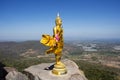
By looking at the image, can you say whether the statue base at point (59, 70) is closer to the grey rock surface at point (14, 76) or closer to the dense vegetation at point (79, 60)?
the grey rock surface at point (14, 76)

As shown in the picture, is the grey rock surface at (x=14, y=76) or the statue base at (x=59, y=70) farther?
the grey rock surface at (x=14, y=76)

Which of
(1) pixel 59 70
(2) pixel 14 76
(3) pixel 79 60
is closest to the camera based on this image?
(1) pixel 59 70

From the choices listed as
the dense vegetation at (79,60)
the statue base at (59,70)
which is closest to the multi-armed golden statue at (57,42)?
the statue base at (59,70)

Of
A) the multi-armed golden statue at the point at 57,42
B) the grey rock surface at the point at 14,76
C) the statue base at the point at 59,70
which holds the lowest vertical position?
the grey rock surface at the point at 14,76

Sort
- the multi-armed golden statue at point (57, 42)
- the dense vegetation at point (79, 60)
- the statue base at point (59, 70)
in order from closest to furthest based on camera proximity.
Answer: the multi-armed golden statue at point (57, 42) < the statue base at point (59, 70) < the dense vegetation at point (79, 60)

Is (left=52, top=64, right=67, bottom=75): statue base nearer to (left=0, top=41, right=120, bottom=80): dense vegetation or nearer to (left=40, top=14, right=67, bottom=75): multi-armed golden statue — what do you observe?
(left=40, top=14, right=67, bottom=75): multi-armed golden statue

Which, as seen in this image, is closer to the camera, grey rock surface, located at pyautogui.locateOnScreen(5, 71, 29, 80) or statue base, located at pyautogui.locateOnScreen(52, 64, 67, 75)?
statue base, located at pyautogui.locateOnScreen(52, 64, 67, 75)

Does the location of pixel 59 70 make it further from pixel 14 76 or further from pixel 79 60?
pixel 79 60

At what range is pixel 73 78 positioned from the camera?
12.6 m

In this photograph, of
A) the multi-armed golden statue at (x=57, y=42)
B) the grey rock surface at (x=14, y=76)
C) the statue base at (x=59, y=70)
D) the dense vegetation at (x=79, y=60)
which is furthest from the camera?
the dense vegetation at (x=79, y=60)

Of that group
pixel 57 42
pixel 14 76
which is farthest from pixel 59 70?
pixel 14 76

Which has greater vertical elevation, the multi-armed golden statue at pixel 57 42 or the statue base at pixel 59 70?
the multi-armed golden statue at pixel 57 42

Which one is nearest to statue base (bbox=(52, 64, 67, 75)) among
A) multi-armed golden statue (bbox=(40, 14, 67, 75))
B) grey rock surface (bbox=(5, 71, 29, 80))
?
multi-armed golden statue (bbox=(40, 14, 67, 75))

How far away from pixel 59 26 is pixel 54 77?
367 cm
